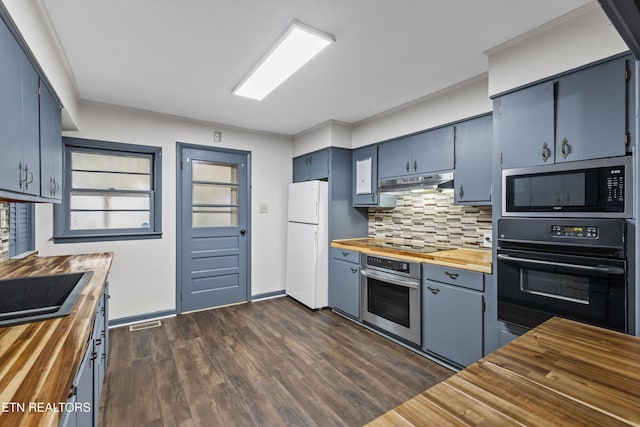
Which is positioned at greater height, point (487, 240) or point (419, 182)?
point (419, 182)

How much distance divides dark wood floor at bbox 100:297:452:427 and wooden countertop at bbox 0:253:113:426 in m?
1.10

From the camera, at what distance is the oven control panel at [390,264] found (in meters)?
2.85

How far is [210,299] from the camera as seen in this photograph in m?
3.97

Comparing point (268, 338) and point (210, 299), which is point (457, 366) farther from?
point (210, 299)

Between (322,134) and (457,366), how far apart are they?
299cm

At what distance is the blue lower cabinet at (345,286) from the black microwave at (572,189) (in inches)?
71.4

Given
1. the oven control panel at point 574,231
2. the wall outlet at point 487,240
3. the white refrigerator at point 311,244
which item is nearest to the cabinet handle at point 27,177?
the white refrigerator at point 311,244

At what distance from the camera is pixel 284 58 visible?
2.24 m

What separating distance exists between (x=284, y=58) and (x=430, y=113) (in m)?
1.59

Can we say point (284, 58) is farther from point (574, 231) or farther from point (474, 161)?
point (574, 231)

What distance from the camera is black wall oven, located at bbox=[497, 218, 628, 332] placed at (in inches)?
64.3

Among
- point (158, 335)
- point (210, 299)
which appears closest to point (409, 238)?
point (210, 299)

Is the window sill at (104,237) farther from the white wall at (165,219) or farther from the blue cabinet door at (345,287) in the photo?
the blue cabinet door at (345,287)

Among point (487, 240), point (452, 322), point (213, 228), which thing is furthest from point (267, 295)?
point (487, 240)
